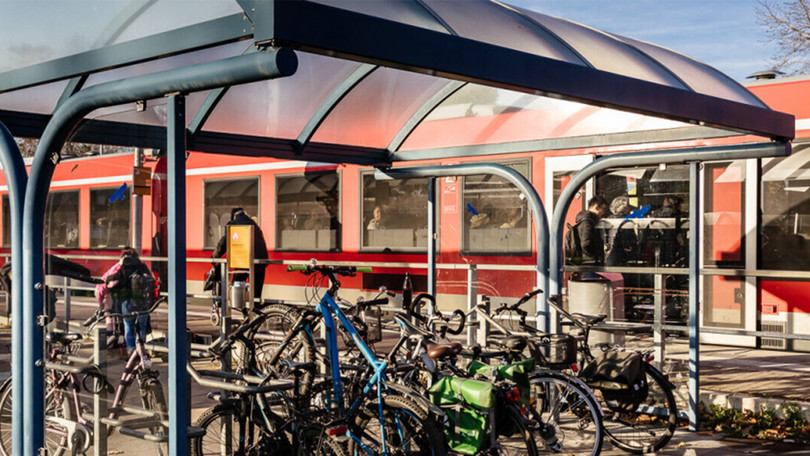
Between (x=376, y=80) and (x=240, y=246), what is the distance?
361 cm

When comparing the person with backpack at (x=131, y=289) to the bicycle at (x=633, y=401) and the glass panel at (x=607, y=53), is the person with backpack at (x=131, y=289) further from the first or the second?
the bicycle at (x=633, y=401)

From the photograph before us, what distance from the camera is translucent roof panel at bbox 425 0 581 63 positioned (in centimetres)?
443

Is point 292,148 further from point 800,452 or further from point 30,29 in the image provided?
point 800,452

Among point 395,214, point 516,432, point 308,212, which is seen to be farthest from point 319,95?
point 308,212

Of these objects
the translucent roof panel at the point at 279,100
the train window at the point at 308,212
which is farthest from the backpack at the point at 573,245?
the train window at the point at 308,212

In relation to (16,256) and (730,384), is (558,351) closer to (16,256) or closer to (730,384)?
(730,384)

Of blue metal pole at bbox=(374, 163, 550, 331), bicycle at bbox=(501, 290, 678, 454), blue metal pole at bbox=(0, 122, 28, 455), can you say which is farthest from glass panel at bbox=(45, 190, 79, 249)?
blue metal pole at bbox=(374, 163, 550, 331)

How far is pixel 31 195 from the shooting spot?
4.15m

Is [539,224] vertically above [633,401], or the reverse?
[539,224]

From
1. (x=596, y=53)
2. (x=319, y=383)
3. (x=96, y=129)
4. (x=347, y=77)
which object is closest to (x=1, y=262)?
(x=96, y=129)

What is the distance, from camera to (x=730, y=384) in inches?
294

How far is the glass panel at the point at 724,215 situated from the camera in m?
9.49

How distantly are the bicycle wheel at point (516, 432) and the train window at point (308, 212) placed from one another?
7942 millimetres

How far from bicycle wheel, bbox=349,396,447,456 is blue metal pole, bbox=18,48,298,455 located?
149 cm
